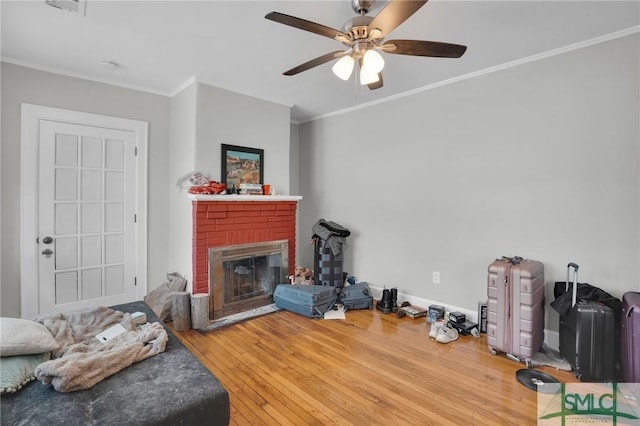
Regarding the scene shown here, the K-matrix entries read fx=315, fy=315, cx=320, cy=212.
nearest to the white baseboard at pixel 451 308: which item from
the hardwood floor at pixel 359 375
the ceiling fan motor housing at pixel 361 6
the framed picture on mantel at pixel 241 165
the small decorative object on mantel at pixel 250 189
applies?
the hardwood floor at pixel 359 375

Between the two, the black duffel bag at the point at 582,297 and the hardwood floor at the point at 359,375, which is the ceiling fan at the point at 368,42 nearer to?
the black duffel bag at the point at 582,297

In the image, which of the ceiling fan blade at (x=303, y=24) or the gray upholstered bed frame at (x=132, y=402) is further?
the ceiling fan blade at (x=303, y=24)

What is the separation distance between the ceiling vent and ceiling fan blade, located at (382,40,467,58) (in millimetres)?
2016

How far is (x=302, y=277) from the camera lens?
4254 millimetres

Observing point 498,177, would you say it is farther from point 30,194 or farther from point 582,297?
point 30,194

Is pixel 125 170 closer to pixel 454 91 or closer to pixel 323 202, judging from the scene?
pixel 323 202

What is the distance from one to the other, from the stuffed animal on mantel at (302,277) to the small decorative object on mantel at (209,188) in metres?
1.49

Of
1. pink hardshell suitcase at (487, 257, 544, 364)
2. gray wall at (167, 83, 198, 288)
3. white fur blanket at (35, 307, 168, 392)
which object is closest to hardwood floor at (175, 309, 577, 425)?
pink hardshell suitcase at (487, 257, 544, 364)

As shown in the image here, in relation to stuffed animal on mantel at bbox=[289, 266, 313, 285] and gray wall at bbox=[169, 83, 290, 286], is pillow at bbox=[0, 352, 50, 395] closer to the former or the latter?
gray wall at bbox=[169, 83, 290, 286]

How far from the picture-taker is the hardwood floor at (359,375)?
1.91 meters

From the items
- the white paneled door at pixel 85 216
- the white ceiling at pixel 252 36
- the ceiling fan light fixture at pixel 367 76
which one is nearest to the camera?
the ceiling fan light fixture at pixel 367 76

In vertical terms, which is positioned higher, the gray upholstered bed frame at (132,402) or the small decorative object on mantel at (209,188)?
the small decorative object on mantel at (209,188)

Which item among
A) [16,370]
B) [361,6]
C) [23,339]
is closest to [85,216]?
[23,339]

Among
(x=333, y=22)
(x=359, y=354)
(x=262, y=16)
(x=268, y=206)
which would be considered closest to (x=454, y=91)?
(x=333, y=22)
